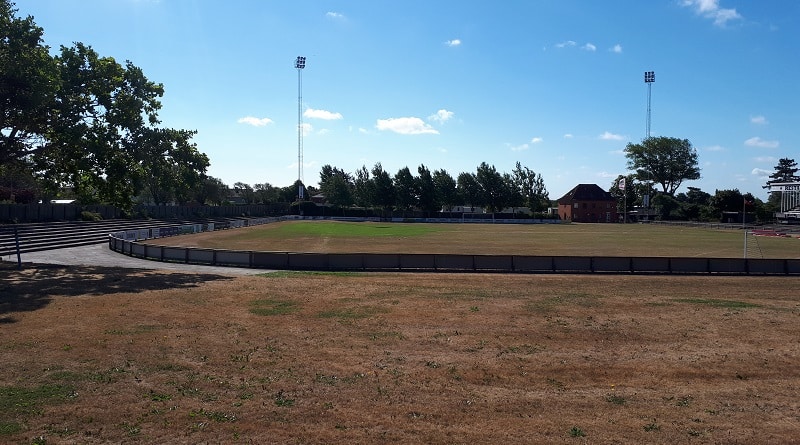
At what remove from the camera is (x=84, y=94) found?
33188mm

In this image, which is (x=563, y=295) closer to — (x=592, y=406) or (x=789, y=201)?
(x=592, y=406)

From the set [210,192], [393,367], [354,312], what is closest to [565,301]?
[354,312]

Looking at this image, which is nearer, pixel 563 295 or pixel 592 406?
pixel 592 406

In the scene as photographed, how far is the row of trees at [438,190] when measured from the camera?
468 feet

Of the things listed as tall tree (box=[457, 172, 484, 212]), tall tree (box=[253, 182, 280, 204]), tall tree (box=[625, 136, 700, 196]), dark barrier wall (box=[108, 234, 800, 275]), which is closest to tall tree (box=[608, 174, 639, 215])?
tall tree (box=[625, 136, 700, 196])

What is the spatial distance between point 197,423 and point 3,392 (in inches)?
170

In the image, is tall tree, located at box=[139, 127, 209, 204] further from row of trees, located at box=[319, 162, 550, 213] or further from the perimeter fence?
row of trees, located at box=[319, 162, 550, 213]

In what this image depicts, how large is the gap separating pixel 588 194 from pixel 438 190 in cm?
3969

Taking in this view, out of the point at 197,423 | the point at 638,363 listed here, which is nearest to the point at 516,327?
the point at 638,363

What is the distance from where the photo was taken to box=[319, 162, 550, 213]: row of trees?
142 m

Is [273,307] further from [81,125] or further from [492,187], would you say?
[492,187]

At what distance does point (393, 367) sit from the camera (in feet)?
41.9

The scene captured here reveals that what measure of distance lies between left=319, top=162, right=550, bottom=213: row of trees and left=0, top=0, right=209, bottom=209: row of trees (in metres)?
105

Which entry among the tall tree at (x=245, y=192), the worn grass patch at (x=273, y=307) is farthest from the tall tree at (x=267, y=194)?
the worn grass patch at (x=273, y=307)
